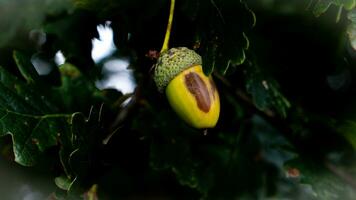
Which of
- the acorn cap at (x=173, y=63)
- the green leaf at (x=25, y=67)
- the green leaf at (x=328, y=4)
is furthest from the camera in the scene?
the green leaf at (x=25, y=67)

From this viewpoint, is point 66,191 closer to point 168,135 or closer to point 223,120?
point 168,135

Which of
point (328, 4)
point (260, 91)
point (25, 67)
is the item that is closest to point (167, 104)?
point (260, 91)

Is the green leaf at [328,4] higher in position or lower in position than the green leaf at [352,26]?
higher

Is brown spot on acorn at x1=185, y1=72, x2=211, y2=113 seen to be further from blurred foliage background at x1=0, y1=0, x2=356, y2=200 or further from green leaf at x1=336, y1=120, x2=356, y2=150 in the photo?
green leaf at x1=336, y1=120, x2=356, y2=150

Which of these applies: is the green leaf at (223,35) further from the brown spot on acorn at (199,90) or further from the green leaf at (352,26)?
the green leaf at (352,26)

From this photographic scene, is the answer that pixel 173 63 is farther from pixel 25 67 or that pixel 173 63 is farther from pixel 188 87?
pixel 25 67

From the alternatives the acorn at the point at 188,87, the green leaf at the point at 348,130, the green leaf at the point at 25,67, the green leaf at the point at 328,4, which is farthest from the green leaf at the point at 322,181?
the green leaf at the point at 25,67

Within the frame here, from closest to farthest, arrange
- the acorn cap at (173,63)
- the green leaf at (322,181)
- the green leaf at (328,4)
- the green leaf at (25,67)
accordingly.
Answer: the green leaf at (328,4)
the acorn cap at (173,63)
the green leaf at (25,67)
the green leaf at (322,181)
